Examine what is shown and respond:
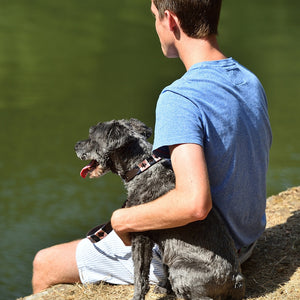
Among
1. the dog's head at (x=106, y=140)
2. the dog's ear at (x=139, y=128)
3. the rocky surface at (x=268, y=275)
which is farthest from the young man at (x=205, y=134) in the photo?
the dog's ear at (x=139, y=128)

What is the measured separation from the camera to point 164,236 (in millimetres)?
3574

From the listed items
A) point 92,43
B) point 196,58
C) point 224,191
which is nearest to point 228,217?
point 224,191

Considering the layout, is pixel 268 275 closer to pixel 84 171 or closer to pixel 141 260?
pixel 141 260

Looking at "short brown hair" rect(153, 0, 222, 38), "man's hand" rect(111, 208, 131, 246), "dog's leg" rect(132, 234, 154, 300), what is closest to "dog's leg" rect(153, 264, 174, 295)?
"dog's leg" rect(132, 234, 154, 300)

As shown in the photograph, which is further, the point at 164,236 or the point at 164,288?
the point at 164,288

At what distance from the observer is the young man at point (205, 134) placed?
313 centimetres

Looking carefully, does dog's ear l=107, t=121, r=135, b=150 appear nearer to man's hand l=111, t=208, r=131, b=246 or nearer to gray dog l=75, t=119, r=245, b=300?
gray dog l=75, t=119, r=245, b=300

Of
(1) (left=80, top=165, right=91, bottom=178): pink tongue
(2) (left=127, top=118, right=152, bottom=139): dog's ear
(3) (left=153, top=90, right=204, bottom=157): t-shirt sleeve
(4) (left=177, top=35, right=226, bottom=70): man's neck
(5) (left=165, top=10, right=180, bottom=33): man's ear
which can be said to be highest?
(5) (left=165, top=10, right=180, bottom=33): man's ear

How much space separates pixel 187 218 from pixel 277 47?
14375mm

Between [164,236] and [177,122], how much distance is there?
83cm

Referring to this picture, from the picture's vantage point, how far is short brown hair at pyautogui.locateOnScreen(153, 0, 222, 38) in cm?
330

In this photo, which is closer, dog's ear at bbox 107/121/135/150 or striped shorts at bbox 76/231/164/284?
dog's ear at bbox 107/121/135/150

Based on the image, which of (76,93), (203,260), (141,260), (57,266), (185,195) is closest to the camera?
(185,195)

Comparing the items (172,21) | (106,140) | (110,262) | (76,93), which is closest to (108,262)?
(110,262)
